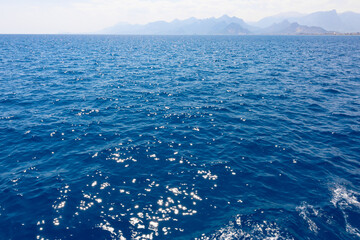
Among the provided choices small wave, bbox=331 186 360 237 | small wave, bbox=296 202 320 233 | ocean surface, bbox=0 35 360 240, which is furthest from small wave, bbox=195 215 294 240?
small wave, bbox=331 186 360 237

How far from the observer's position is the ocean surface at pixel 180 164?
11414 millimetres

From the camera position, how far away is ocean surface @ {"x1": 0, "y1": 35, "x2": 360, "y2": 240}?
11414 mm

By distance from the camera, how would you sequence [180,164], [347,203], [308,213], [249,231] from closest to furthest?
[249,231], [308,213], [347,203], [180,164]

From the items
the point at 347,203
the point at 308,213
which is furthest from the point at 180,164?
the point at 347,203

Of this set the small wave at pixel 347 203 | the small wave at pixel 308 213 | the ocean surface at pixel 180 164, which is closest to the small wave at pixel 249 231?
the ocean surface at pixel 180 164

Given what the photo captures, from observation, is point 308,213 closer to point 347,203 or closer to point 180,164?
point 347,203

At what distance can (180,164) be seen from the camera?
16734mm

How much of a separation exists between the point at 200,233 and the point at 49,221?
9152 millimetres

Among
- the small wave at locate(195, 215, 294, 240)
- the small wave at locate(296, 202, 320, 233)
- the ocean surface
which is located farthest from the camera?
the ocean surface

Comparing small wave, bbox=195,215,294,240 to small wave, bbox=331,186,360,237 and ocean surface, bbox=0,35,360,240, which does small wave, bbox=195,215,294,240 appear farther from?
small wave, bbox=331,186,360,237

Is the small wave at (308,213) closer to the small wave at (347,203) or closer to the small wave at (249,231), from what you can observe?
the small wave at (347,203)

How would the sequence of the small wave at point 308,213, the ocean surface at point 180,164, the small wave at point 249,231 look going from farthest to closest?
the ocean surface at point 180,164, the small wave at point 308,213, the small wave at point 249,231

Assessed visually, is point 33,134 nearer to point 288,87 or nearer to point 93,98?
point 93,98

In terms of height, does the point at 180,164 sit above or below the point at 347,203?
above
